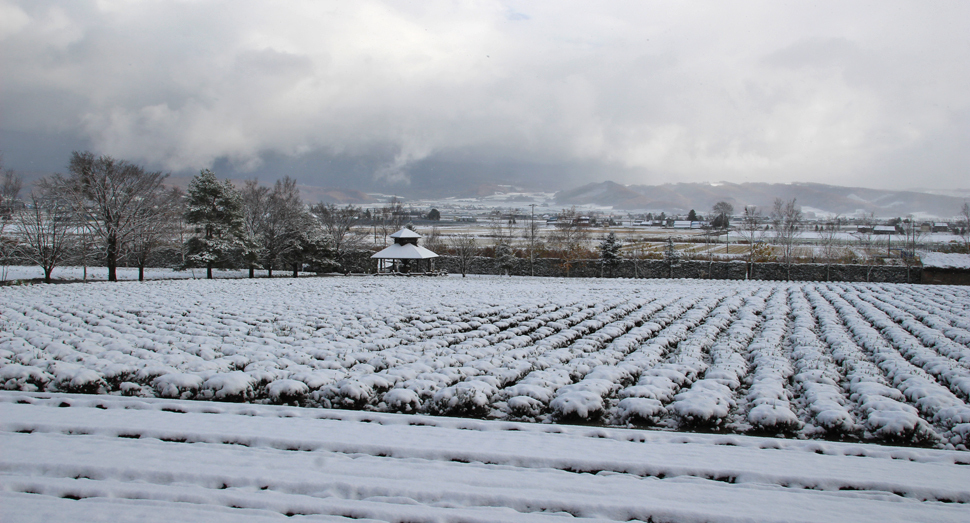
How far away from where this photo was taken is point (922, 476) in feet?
14.9

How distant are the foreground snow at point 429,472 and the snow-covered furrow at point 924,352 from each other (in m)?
3.49

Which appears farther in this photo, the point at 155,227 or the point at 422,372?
the point at 155,227

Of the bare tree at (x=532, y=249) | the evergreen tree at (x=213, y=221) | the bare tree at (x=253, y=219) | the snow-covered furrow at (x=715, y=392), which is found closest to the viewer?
the snow-covered furrow at (x=715, y=392)

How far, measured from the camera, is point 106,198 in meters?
28.2

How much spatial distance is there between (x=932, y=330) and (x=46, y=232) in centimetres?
3970

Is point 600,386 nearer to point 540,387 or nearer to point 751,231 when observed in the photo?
point 540,387

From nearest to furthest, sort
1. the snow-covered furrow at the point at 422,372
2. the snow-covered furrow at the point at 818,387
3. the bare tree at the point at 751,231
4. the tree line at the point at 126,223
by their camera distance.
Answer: the snow-covered furrow at the point at 818,387, the snow-covered furrow at the point at 422,372, the tree line at the point at 126,223, the bare tree at the point at 751,231

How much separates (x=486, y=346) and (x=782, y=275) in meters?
35.8

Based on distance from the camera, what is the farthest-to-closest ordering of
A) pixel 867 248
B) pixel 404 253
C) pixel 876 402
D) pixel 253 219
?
pixel 867 248, pixel 253 219, pixel 404 253, pixel 876 402

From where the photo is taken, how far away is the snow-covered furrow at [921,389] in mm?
5965

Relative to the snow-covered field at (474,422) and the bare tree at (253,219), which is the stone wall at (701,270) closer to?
the bare tree at (253,219)

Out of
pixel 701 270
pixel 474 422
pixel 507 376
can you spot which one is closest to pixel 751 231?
pixel 701 270

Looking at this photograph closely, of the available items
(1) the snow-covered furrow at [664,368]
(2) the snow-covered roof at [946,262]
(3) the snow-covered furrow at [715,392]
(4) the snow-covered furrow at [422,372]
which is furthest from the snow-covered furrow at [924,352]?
(2) the snow-covered roof at [946,262]

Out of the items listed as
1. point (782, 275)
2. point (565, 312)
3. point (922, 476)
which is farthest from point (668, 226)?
point (922, 476)
